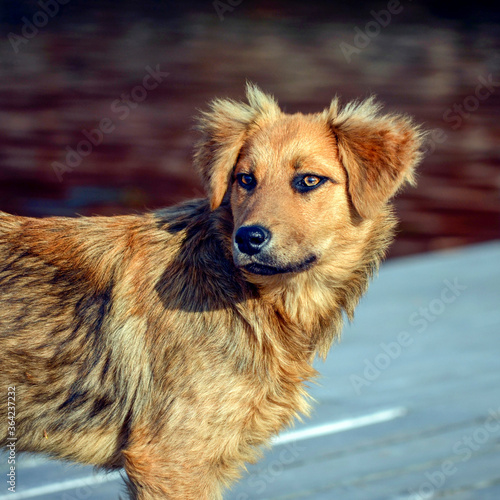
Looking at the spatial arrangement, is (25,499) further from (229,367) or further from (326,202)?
(326,202)

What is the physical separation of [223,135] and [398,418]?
234 cm

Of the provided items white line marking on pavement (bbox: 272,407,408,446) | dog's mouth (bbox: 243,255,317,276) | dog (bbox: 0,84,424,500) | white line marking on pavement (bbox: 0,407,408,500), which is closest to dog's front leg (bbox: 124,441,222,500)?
dog (bbox: 0,84,424,500)

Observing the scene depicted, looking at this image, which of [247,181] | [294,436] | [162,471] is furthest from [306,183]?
[294,436]

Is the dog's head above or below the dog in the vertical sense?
above

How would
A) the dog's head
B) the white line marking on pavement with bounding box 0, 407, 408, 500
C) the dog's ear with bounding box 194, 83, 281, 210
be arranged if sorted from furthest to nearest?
1. the white line marking on pavement with bounding box 0, 407, 408, 500
2. the dog's ear with bounding box 194, 83, 281, 210
3. the dog's head

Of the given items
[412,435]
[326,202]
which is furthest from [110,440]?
[412,435]

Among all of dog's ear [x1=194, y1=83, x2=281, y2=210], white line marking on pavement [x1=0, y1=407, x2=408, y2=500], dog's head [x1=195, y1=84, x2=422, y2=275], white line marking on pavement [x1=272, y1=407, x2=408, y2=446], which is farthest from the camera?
white line marking on pavement [x1=272, y1=407, x2=408, y2=446]

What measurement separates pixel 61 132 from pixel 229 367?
6942 millimetres

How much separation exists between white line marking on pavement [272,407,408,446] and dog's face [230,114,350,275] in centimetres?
175

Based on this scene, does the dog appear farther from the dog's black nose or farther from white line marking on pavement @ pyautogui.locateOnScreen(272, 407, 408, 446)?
white line marking on pavement @ pyautogui.locateOnScreen(272, 407, 408, 446)

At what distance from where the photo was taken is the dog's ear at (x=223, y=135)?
3367 mm

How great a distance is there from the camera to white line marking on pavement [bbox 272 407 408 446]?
4.59 metres

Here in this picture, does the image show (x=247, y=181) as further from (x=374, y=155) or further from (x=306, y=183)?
(x=374, y=155)

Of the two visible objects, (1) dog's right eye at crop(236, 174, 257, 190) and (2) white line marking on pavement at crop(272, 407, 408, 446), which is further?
(2) white line marking on pavement at crop(272, 407, 408, 446)
